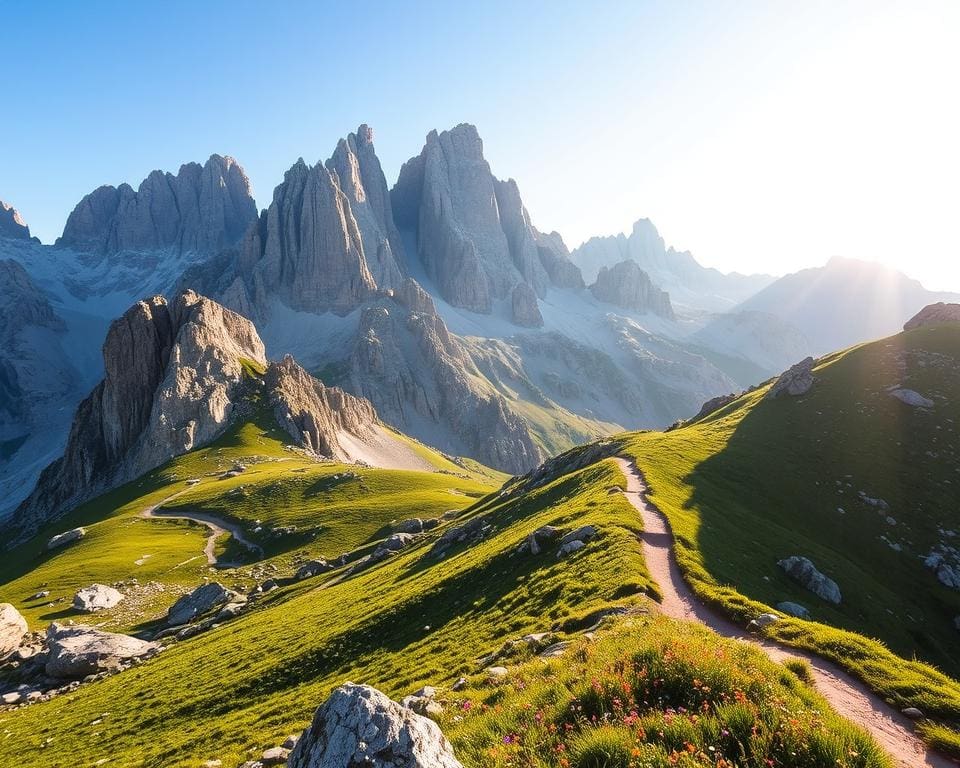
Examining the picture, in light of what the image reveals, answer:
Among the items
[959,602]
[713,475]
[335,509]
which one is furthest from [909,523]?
[335,509]

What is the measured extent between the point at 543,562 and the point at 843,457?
48.8 m

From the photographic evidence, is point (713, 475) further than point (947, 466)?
No

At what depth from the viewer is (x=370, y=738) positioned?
9531 millimetres

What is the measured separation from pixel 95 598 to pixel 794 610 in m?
70.6

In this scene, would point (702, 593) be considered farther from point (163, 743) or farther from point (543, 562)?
point (163, 743)

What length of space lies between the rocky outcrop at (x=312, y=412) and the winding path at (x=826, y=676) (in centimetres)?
12751

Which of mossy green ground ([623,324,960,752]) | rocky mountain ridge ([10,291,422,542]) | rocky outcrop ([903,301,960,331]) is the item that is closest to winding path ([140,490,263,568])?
rocky mountain ridge ([10,291,422,542])

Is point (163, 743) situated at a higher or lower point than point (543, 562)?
lower

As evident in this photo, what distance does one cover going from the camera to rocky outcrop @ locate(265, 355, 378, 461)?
14538 cm

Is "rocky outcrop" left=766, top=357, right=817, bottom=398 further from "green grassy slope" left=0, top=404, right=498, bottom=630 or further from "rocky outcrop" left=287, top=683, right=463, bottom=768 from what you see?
"rocky outcrop" left=287, top=683, right=463, bottom=768

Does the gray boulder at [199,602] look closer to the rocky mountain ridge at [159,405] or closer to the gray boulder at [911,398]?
the rocky mountain ridge at [159,405]

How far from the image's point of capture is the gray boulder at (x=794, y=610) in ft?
86.5

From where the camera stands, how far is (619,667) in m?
12.4

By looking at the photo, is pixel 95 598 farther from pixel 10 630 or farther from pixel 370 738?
pixel 370 738
